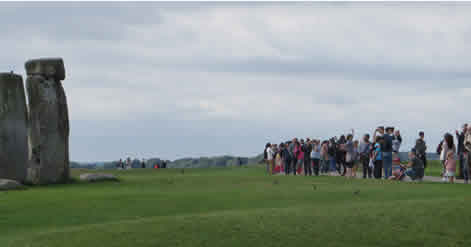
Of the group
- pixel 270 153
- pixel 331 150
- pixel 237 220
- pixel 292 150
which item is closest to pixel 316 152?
pixel 331 150

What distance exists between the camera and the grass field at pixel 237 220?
42.1 feet

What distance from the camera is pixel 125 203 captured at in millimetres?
20141

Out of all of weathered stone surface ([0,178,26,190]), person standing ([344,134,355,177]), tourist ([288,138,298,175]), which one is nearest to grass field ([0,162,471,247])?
weathered stone surface ([0,178,26,190])

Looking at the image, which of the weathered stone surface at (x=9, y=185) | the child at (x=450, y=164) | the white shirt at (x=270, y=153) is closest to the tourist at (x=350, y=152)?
the child at (x=450, y=164)

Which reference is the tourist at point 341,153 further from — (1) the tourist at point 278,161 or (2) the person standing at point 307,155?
(1) the tourist at point 278,161

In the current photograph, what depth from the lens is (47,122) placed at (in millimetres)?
29422

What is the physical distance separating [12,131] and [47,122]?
1.57 m

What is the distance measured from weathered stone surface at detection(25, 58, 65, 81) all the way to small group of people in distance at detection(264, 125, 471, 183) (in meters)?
14.1

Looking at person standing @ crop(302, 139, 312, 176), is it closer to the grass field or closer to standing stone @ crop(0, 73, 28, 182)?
Result: the grass field

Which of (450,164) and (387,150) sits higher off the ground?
(387,150)

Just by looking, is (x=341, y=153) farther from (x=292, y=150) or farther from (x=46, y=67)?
(x=46, y=67)

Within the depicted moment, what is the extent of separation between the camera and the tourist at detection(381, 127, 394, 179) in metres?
29.3

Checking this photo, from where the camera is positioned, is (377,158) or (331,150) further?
(331,150)

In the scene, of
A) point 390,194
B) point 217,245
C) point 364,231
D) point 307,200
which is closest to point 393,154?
point 390,194
